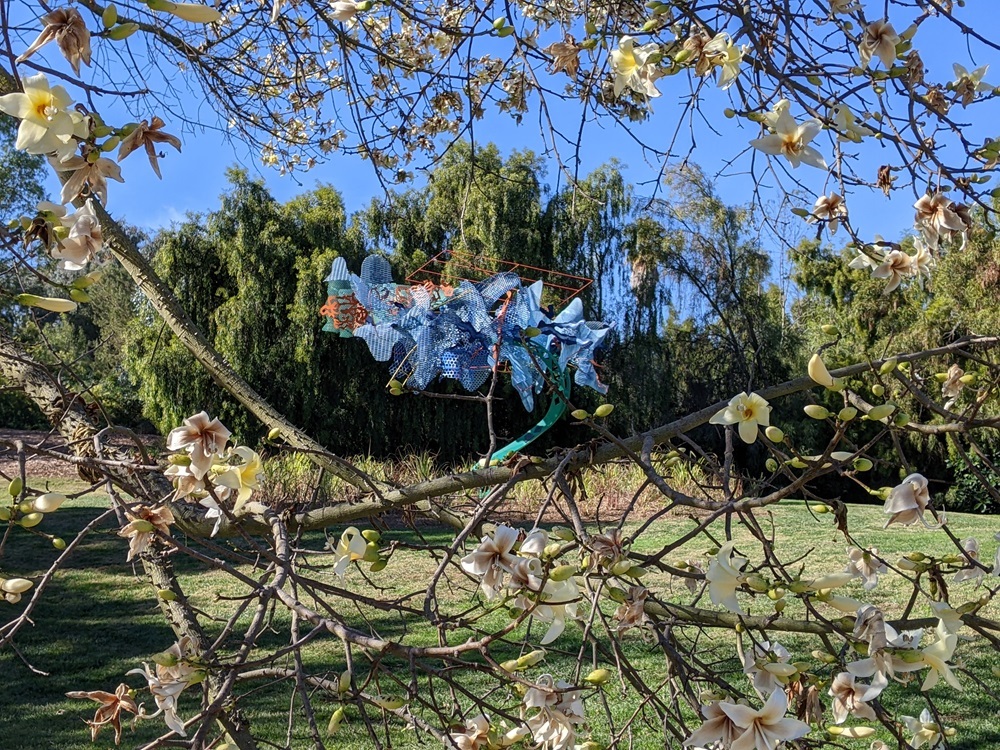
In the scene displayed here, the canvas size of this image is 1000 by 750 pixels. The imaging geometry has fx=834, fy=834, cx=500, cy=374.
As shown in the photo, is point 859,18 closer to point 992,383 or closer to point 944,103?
point 944,103

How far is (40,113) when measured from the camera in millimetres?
939

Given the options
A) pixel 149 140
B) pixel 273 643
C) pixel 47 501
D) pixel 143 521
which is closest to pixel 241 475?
pixel 143 521

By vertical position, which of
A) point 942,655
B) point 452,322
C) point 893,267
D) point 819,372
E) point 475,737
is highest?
point 452,322

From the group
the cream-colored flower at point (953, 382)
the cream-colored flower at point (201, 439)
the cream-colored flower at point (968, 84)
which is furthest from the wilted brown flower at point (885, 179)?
the cream-colored flower at point (201, 439)

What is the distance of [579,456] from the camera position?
1.47m

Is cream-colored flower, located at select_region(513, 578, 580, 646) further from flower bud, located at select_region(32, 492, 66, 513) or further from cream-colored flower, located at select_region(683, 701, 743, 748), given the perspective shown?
flower bud, located at select_region(32, 492, 66, 513)

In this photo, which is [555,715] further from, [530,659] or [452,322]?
[452,322]

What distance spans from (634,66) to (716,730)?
1.04 metres

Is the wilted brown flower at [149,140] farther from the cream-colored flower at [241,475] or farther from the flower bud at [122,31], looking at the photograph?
the cream-colored flower at [241,475]

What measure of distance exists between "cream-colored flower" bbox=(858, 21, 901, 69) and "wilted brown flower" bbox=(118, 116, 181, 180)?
4.25ft

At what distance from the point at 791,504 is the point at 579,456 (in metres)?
9.67

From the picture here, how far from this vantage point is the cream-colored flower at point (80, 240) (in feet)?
3.72

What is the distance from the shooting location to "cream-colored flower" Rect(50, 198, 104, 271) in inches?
44.6

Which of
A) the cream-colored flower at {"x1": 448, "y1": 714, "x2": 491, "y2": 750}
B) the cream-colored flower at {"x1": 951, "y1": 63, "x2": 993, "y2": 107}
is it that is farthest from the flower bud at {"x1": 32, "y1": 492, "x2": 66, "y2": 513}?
the cream-colored flower at {"x1": 951, "y1": 63, "x2": 993, "y2": 107}
